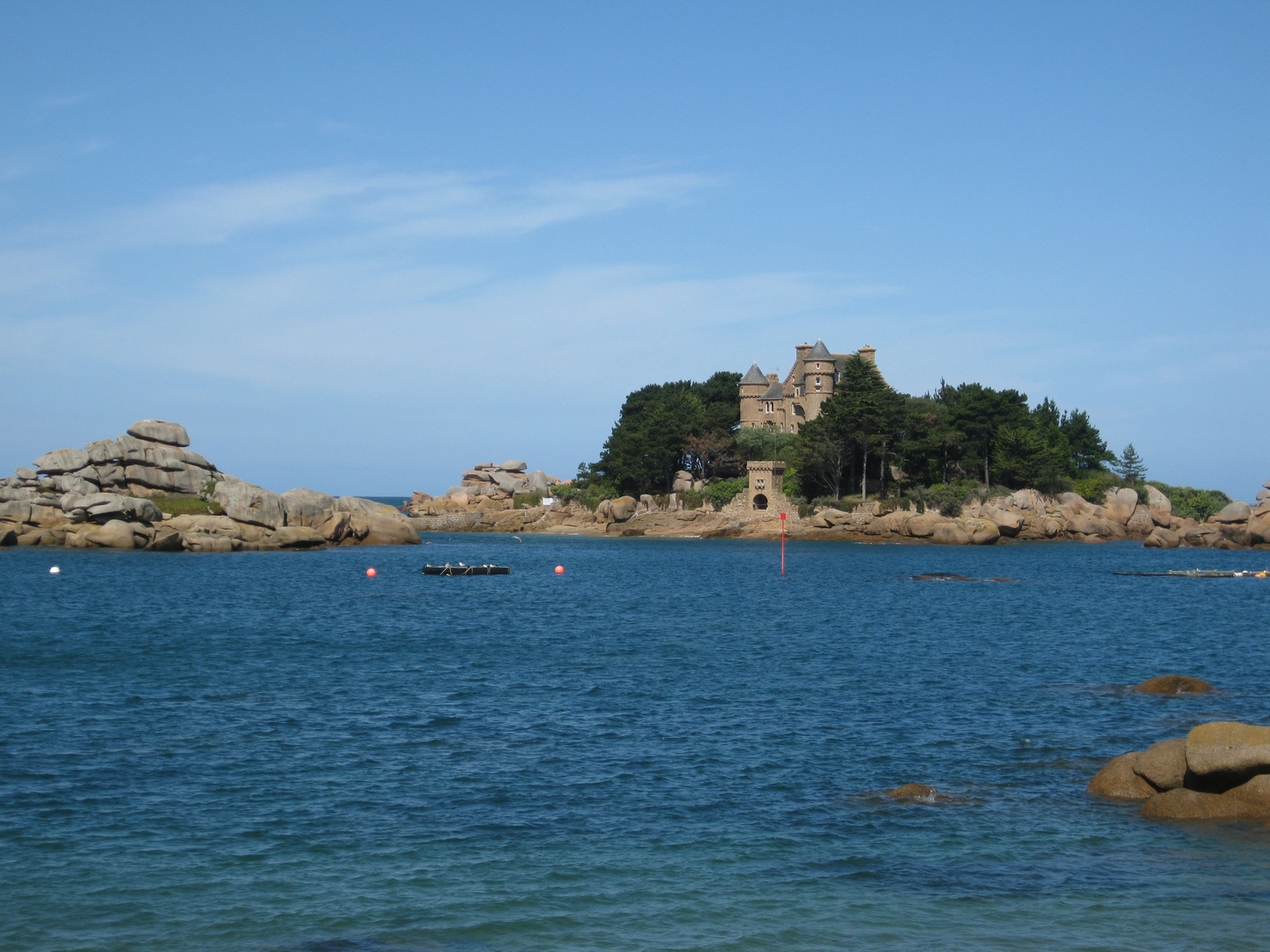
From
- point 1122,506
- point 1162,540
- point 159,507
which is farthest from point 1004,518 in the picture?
point 159,507

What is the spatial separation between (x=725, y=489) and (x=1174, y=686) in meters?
95.4

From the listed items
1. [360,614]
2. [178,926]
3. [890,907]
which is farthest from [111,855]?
[360,614]

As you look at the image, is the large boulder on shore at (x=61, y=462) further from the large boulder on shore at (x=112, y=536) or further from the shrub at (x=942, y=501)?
the shrub at (x=942, y=501)

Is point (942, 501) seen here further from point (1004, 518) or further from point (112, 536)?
point (112, 536)

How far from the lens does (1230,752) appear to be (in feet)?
62.4

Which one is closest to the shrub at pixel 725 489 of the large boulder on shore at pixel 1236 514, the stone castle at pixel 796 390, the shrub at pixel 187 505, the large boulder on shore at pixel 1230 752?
the stone castle at pixel 796 390

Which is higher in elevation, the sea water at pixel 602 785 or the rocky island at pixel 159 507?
the rocky island at pixel 159 507

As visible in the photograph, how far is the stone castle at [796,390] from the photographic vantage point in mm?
131625

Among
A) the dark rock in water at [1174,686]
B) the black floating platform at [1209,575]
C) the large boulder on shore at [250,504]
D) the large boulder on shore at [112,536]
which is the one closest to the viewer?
the dark rock in water at [1174,686]

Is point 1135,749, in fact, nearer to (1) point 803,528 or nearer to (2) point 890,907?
(2) point 890,907

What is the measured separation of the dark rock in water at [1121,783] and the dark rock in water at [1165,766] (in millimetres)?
146

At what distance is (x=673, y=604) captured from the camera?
58438 millimetres

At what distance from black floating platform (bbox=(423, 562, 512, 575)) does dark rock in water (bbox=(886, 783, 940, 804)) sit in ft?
189

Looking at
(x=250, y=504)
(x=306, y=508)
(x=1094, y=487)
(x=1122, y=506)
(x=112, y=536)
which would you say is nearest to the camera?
(x=112, y=536)
